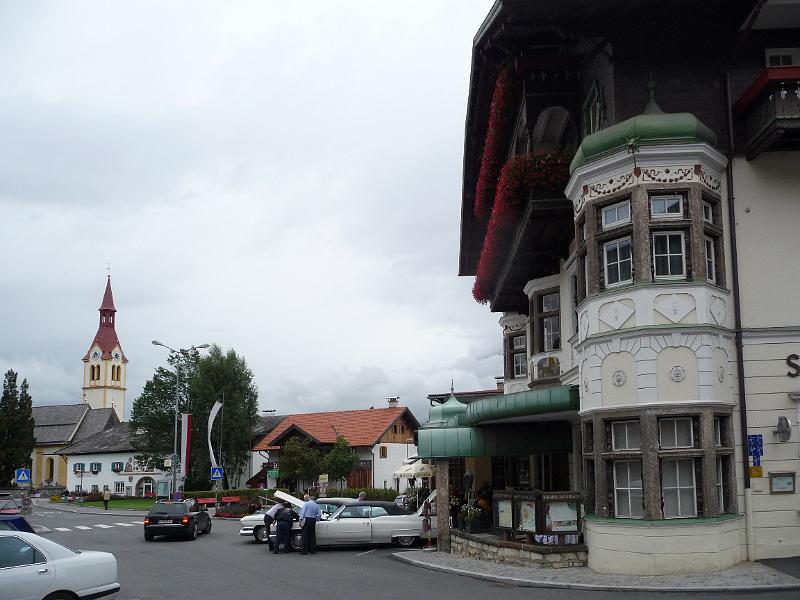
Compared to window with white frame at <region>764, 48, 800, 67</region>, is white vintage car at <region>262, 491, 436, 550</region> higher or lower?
lower

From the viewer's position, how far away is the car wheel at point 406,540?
2420cm

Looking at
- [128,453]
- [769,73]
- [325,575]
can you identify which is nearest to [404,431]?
[128,453]

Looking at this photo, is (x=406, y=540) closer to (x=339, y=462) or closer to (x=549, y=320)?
(x=549, y=320)

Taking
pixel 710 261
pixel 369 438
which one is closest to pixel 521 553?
pixel 710 261

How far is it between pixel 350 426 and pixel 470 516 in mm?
46666

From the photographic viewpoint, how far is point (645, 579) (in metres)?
14.6

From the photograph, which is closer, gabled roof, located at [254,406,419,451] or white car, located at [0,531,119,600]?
white car, located at [0,531,119,600]

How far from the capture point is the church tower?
133m

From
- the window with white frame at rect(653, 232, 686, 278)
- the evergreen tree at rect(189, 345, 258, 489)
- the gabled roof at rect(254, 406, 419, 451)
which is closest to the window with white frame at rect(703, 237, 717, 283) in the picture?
the window with white frame at rect(653, 232, 686, 278)

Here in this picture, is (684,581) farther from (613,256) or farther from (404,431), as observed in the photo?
(404,431)

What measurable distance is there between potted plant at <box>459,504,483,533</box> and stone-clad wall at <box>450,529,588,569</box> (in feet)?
3.34

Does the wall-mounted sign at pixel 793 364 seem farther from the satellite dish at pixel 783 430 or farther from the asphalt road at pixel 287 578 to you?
the asphalt road at pixel 287 578

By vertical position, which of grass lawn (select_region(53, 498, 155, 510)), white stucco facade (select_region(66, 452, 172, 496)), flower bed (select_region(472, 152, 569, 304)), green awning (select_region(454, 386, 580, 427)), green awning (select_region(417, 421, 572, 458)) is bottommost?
grass lawn (select_region(53, 498, 155, 510))

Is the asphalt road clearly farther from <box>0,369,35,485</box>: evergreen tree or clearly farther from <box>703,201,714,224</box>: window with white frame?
<box>0,369,35,485</box>: evergreen tree
